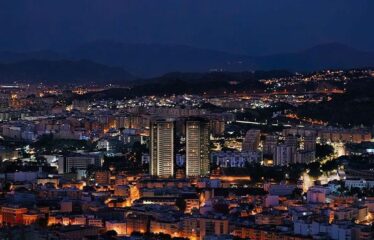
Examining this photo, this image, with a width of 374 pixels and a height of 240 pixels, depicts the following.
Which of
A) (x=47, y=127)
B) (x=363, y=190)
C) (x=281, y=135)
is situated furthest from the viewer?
(x=47, y=127)

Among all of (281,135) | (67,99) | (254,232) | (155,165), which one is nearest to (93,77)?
(67,99)

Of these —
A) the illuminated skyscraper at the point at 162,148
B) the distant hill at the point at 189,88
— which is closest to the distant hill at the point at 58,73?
the distant hill at the point at 189,88

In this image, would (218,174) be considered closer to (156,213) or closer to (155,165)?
(155,165)

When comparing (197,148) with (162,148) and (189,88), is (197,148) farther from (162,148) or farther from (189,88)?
(189,88)

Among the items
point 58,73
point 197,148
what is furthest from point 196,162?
point 58,73

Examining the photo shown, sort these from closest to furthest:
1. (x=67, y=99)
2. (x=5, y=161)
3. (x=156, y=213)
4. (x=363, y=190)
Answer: (x=156, y=213)
(x=363, y=190)
(x=5, y=161)
(x=67, y=99)
